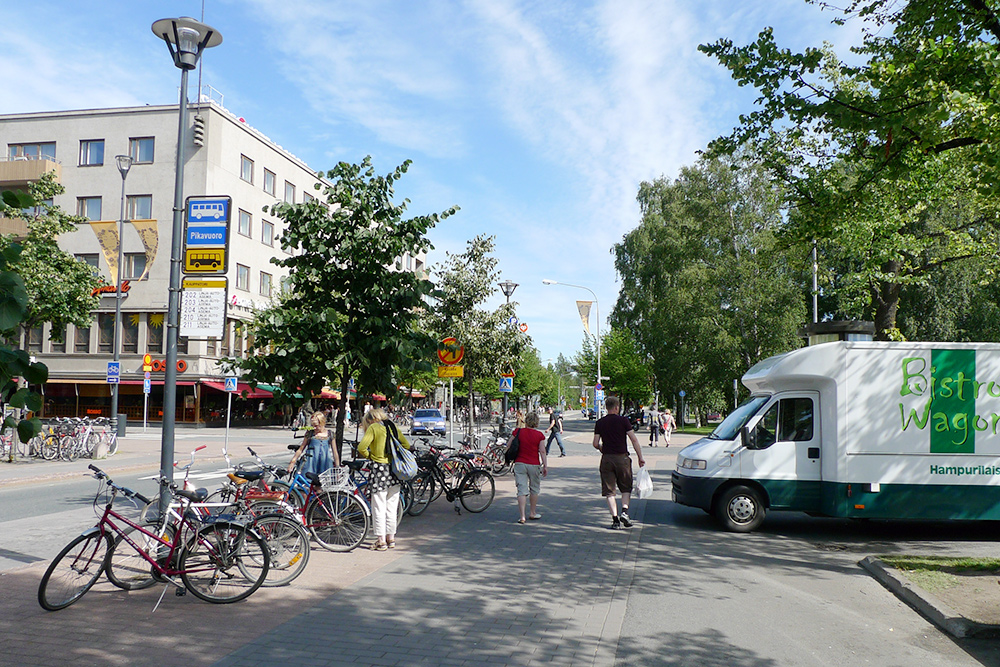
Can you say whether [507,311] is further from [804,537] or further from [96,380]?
[96,380]

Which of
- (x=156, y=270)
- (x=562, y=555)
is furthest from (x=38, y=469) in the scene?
(x=156, y=270)

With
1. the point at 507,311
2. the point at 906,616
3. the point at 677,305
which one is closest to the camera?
the point at 906,616

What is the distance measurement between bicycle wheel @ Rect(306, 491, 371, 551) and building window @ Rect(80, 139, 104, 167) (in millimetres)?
45822

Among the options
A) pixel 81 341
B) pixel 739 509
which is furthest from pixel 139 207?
pixel 739 509

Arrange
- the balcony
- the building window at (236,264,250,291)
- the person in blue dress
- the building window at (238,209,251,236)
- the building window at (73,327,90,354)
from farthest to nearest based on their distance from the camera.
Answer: the building window at (238,209,251,236), the building window at (236,264,250,291), the building window at (73,327,90,354), the balcony, the person in blue dress

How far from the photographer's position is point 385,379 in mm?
10938

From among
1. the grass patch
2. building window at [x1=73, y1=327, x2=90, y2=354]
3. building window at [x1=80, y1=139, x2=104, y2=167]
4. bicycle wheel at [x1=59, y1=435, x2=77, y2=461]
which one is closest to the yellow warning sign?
the grass patch

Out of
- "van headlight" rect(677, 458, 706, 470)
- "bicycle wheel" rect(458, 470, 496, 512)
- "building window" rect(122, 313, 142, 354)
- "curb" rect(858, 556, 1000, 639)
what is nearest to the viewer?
"curb" rect(858, 556, 1000, 639)

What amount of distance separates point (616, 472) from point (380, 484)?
11.5ft

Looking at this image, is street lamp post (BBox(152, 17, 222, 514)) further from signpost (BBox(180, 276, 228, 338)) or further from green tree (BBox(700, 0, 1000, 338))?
green tree (BBox(700, 0, 1000, 338))

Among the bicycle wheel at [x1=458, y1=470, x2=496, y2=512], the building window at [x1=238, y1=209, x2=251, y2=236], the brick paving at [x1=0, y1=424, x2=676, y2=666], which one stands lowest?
the brick paving at [x1=0, y1=424, x2=676, y2=666]

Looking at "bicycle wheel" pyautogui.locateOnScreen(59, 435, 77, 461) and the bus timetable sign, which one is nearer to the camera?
the bus timetable sign

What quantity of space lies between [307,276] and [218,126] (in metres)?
39.0

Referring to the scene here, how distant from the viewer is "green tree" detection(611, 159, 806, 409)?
126ft
